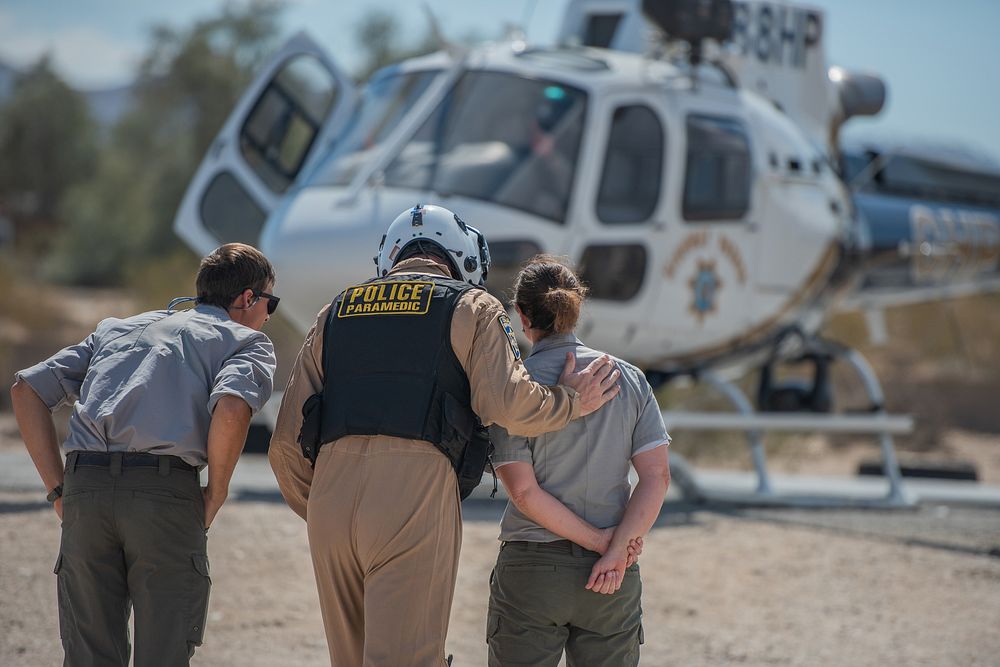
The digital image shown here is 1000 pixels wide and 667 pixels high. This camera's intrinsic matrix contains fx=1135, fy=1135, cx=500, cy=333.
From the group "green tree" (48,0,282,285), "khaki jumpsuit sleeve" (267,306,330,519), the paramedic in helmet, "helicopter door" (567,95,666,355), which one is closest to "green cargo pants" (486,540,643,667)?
the paramedic in helmet

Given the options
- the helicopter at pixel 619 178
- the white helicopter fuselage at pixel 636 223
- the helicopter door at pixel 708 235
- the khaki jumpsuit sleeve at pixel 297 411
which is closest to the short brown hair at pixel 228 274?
the khaki jumpsuit sleeve at pixel 297 411

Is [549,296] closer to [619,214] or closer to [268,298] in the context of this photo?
[268,298]

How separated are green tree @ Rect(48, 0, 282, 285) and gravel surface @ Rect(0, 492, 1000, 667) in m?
25.0

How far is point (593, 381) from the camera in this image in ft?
10.4

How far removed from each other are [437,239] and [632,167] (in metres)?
4.93

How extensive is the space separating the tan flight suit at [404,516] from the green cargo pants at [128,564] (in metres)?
0.39

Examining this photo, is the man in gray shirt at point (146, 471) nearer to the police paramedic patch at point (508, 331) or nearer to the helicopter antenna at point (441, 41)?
the police paramedic patch at point (508, 331)

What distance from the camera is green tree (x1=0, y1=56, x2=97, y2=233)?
36844 millimetres

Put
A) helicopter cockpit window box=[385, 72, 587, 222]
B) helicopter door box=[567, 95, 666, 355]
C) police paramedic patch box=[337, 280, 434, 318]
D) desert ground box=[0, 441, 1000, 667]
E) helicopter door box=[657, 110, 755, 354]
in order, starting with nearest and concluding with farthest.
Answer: police paramedic patch box=[337, 280, 434, 318] < desert ground box=[0, 441, 1000, 667] < helicopter cockpit window box=[385, 72, 587, 222] < helicopter door box=[567, 95, 666, 355] < helicopter door box=[657, 110, 755, 354]

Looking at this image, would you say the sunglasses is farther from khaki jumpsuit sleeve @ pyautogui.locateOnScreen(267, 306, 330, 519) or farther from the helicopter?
the helicopter

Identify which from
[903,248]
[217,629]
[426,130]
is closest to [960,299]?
[903,248]

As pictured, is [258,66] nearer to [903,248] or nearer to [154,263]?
[154,263]

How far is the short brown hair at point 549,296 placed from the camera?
3.30 metres

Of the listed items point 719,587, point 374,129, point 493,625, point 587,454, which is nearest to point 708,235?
point 374,129
